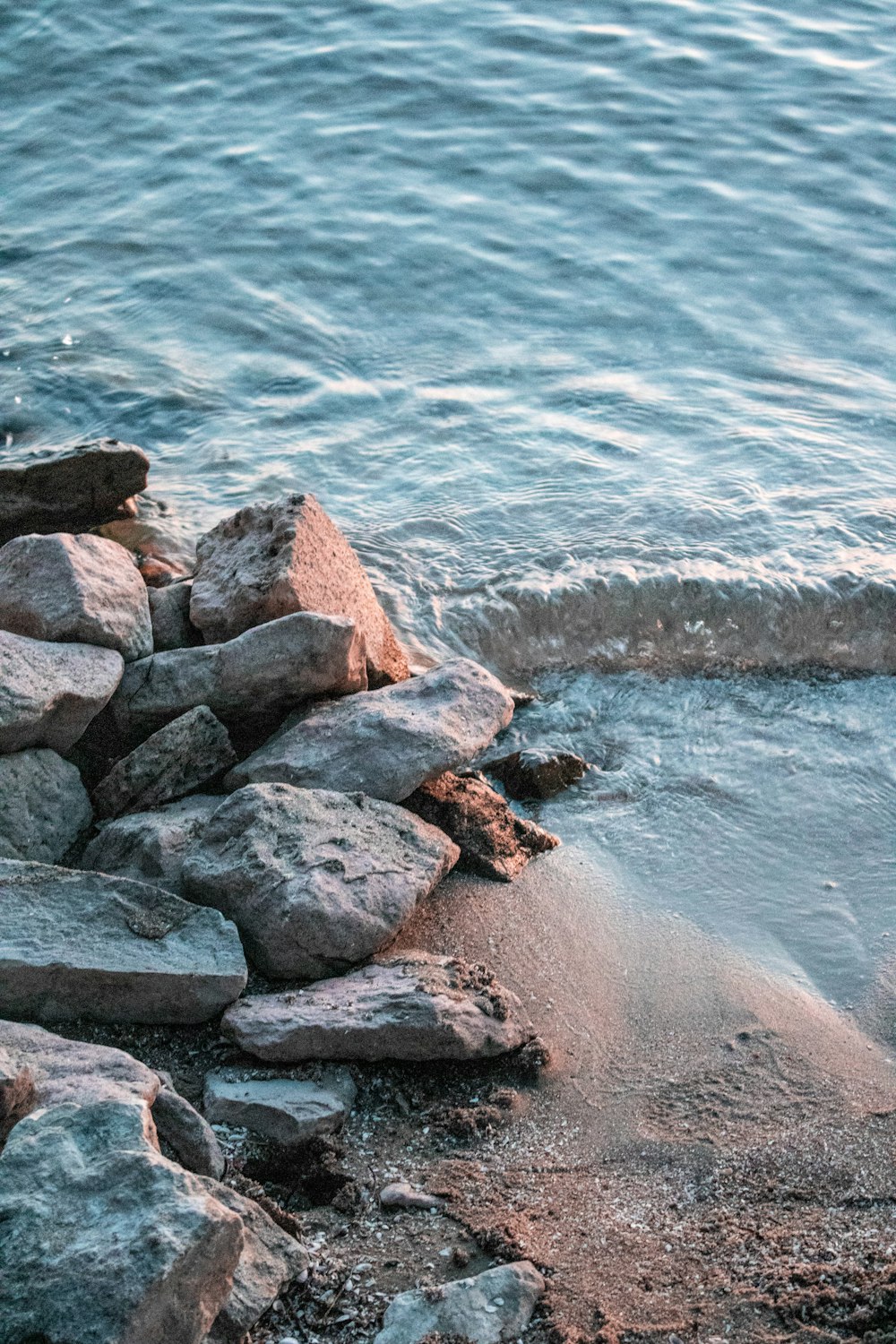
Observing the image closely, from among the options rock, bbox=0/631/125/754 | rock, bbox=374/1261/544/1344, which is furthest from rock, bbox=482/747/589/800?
rock, bbox=374/1261/544/1344

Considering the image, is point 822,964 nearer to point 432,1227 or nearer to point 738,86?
point 432,1227

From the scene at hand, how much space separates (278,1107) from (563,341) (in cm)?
610

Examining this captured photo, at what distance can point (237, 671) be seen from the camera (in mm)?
4105

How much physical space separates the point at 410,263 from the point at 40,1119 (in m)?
7.59

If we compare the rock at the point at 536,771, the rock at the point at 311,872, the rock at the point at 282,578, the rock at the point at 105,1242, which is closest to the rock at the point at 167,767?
the rock at the point at 311,872

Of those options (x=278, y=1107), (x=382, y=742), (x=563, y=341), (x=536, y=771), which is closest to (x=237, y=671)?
(x=382, y=742)

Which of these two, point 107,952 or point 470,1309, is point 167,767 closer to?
point 107,952

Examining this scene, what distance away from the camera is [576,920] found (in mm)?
3789

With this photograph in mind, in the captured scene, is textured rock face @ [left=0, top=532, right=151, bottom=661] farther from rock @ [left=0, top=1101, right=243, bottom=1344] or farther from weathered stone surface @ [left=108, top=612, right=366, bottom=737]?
rock @ [left=0, top=1101, right=243, bottom=1344]

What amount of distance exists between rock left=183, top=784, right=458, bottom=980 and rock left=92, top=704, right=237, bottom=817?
1.10ft

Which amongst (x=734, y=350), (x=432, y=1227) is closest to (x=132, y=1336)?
(x=432, y=1227)

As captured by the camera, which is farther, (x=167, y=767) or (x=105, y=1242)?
(x=167, y=767)

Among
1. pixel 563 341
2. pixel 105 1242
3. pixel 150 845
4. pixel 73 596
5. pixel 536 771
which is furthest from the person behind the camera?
pixel 563 341

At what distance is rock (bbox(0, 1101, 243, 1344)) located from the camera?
6.69ft
